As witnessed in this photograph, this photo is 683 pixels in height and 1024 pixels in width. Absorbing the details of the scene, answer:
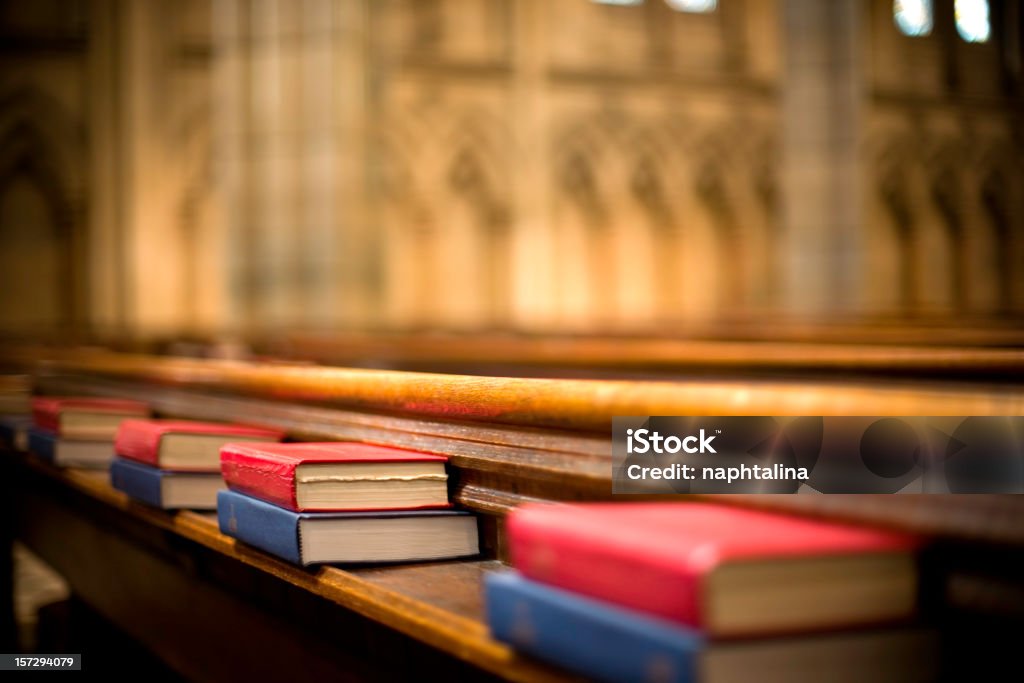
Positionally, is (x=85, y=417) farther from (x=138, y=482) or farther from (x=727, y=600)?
(x=727, y=600)

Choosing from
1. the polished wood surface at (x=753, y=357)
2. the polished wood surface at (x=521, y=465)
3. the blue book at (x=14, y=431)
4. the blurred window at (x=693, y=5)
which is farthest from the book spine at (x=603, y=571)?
the blurred window at (x=693, y=5)

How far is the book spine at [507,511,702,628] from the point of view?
75 cm

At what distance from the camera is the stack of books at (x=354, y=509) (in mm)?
1318

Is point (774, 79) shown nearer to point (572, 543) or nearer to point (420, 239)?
point (420, 239)

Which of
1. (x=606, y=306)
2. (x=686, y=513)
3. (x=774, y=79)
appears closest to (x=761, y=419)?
(x=686, y=513)

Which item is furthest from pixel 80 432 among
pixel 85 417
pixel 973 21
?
pixel 973 21

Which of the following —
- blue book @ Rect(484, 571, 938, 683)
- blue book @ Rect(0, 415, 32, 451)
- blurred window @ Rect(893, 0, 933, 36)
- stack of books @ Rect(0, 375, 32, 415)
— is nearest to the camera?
blue book @ Rect(484, 571, 938, 683)

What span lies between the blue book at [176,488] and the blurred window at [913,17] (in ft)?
54.2

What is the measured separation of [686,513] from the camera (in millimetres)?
905

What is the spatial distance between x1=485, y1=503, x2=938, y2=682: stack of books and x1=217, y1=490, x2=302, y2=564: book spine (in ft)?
1.65

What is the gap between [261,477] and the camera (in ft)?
4.60

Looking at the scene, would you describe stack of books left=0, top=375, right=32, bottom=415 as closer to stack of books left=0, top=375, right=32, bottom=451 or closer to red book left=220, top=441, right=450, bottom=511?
stack of books left=0, top=375, right=32, bottom=451

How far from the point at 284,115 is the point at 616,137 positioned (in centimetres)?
744

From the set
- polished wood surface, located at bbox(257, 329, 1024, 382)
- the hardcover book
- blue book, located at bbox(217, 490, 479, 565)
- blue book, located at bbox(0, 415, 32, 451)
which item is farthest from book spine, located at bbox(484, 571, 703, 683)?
blue book, located at bbox(0, 415, 32, 451)
